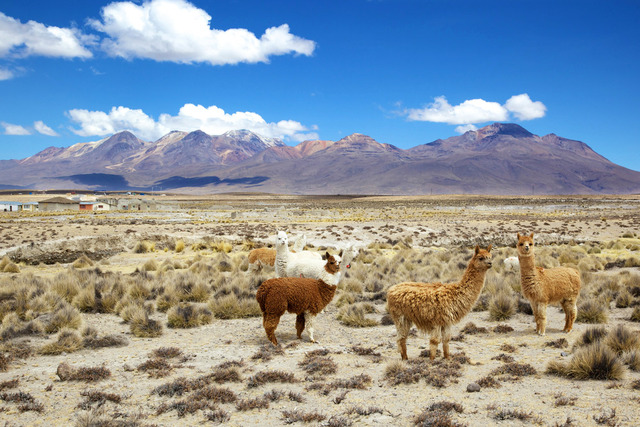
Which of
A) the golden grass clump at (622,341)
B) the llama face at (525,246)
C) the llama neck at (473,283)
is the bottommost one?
the golden grass clump at (622,341)

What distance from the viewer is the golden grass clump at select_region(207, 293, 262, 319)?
10805 millimetres

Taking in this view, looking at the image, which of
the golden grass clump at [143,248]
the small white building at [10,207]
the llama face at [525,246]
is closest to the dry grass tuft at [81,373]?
the llama face at [525,246]

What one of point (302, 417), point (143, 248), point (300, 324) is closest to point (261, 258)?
point (300, 324)

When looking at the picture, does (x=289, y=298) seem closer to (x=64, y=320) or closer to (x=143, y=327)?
(x=143, y=327)

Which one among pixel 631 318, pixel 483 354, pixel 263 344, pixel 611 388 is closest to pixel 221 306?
pixel 263 344

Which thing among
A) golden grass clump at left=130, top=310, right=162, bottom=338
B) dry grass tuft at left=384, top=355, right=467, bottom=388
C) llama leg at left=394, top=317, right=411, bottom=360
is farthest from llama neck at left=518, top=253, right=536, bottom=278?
golden grass clump at left=130, top=310, right=162, bottom=338

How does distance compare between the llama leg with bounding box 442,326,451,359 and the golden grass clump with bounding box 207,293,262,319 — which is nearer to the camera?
the llama leg with bounding box 442,326,451,359

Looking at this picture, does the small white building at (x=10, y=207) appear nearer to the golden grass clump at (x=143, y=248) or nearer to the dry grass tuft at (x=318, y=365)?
the golden grass clump at (x=143, y=248)

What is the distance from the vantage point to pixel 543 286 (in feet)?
27.7

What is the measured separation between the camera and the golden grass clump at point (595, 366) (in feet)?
20.2

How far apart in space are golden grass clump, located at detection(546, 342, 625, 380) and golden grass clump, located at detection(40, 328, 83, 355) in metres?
8.05

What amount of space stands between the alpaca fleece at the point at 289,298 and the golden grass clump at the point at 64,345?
3.38 m

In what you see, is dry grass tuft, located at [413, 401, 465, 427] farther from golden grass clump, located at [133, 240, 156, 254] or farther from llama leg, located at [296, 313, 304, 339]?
golden grass clump, located at [133, 240, 156, 254]

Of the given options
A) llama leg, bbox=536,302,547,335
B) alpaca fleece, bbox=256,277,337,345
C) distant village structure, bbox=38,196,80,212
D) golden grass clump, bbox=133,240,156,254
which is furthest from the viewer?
distant village structure, bbox=38,196,80,212
